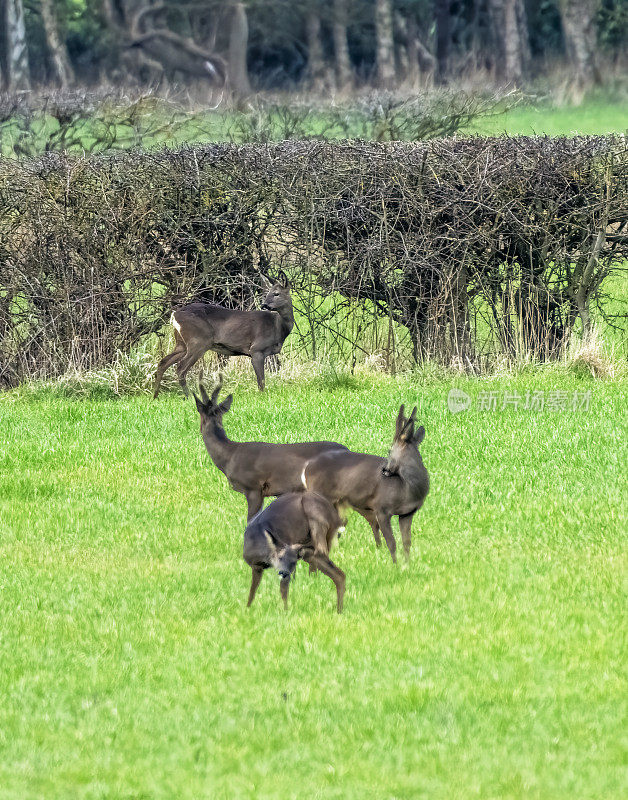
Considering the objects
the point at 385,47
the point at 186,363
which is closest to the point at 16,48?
the point at 385,47

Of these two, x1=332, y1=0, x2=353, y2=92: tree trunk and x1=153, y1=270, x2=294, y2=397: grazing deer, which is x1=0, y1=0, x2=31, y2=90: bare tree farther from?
x1=153, y1=270, x2=294, y2=397: grazing deer

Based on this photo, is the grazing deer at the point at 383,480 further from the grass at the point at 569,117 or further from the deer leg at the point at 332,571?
the grass at the point at 569,117

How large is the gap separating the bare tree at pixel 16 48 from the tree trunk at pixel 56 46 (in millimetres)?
3634

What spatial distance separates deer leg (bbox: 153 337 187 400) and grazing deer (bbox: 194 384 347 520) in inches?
265

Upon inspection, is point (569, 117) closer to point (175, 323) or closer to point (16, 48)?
point (16, 48)

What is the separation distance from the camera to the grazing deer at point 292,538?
700cm

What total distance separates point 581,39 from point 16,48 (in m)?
20.6

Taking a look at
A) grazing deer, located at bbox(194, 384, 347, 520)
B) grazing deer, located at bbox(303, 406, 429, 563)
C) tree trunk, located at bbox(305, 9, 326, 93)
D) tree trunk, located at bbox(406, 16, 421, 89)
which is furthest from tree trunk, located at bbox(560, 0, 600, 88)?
grazing deer, located at bbox(303, 406, 429, 563)

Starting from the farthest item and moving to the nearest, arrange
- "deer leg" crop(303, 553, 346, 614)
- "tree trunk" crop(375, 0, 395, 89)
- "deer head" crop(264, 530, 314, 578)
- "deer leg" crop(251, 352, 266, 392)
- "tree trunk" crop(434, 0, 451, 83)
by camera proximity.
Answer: "tree trunk" crop(434, 0, 451, 83) < "tree trunk" crop(375, 0, 395, 89) < "deer leg" crop(251, 352, 266, 392) < "deer leg" crop(303, 553, 346, 614) < "deer head" crop(264, 530, 314, 578)

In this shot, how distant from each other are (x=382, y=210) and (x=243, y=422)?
13.9ft

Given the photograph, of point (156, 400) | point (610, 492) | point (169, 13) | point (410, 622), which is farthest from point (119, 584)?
point (169, 13)

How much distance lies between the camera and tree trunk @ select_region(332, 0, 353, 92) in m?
54.2

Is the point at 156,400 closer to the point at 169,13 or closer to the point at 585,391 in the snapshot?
the point at 585,391

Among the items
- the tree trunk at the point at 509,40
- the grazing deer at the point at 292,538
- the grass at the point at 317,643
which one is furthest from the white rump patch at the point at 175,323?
the tree trunk at the point at 509,40
